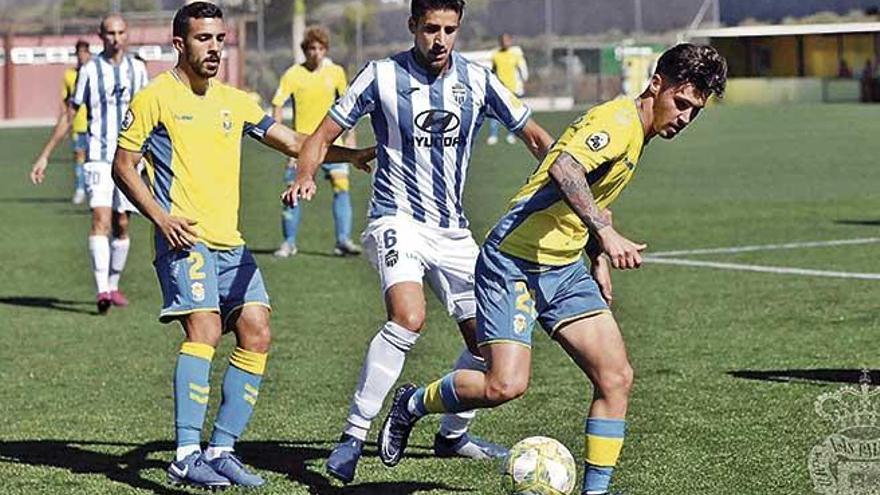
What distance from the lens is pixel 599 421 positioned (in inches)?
266

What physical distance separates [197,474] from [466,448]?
1.29m

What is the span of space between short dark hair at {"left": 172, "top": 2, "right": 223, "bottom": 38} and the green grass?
191cm

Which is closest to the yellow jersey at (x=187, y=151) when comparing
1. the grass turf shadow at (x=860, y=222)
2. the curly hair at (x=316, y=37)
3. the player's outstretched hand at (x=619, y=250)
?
the player's outstretched hand at (x=619, y=250)

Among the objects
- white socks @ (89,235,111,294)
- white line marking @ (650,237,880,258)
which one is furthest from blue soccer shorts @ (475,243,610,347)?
white line marking @ (650,237,880,258)

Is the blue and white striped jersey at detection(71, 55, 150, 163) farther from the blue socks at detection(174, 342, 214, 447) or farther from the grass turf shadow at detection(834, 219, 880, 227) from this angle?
the grass turf shadow at detection(834, 219, 880, 227)

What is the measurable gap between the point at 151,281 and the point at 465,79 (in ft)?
28.6

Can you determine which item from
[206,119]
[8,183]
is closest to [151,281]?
[206,119]

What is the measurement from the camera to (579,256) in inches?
276

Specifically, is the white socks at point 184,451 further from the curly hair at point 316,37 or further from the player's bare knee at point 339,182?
the player's bare knee at point 339,182

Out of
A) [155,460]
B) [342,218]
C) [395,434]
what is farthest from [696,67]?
[342,218]

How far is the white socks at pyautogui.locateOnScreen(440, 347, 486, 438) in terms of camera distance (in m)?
7.98

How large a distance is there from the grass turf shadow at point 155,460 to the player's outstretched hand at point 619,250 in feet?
5.20

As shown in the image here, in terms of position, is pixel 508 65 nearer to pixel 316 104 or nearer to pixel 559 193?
pixel 316 104

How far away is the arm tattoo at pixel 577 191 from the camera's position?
6410mm
